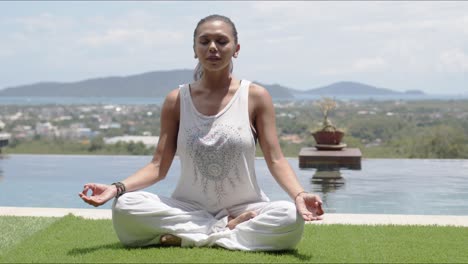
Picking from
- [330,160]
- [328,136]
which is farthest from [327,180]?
[328,136]

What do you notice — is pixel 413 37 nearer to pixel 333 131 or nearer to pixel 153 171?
pixel 333 131

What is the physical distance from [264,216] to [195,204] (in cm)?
37

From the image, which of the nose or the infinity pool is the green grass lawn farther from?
the infinity pool

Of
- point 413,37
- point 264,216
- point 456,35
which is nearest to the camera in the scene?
point 264,216

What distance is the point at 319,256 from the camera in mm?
3176

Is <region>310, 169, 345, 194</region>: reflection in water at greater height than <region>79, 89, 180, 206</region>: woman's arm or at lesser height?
lesser

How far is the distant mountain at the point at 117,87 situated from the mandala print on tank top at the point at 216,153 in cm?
1854

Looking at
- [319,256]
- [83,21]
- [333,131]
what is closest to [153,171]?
[319,256]

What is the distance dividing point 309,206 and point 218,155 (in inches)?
18.7

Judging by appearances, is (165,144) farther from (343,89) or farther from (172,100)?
(343,89)

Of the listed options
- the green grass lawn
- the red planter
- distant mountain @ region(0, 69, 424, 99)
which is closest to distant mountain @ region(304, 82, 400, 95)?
distant mountain @ region(0, 69, 424, 99)

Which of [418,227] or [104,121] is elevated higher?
[418,227]

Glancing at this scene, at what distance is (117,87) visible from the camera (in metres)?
39.1

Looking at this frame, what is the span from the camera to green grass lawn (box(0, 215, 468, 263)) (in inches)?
120
